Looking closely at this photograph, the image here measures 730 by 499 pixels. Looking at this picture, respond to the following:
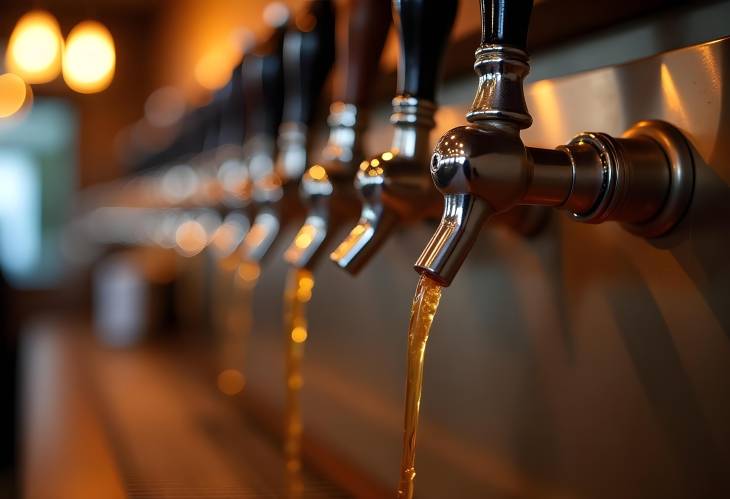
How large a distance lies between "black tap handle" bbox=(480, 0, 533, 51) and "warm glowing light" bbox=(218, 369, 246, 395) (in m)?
0.90

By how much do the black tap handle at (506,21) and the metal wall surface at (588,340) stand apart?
0.35 feet

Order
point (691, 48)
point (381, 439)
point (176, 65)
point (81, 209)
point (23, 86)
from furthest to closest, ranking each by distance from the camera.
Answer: point (81, 209) → point (23, 86) → point (176, 65) → point (381, 439) → point (691, 48)

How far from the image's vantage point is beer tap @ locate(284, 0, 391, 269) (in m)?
0.57

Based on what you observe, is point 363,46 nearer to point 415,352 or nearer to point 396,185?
point 396,185

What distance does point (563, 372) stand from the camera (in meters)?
0.52

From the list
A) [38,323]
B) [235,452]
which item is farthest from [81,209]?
[235,452]

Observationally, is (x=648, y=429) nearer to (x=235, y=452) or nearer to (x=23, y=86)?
(x=235, y=452)

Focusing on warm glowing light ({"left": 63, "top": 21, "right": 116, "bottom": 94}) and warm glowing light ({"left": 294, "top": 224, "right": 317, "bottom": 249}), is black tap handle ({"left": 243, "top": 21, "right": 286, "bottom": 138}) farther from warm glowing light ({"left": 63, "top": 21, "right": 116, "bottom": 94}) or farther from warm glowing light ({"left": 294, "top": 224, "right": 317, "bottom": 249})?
warm glowing light ({"left": 63, "top": 21, "right": 116, "bottom": 94})

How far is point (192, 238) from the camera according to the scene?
5.41 ft

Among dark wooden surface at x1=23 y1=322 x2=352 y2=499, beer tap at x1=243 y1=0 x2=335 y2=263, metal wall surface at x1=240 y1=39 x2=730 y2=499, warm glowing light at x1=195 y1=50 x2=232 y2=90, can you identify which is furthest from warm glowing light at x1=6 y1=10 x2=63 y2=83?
metal wall surface at x1=240 y1=39 x2=730 y2=499

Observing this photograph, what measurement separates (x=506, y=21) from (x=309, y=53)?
36 cm

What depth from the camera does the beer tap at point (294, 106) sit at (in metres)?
0.70

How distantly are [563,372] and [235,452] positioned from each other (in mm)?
451

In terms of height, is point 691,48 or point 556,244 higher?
point 691,48
